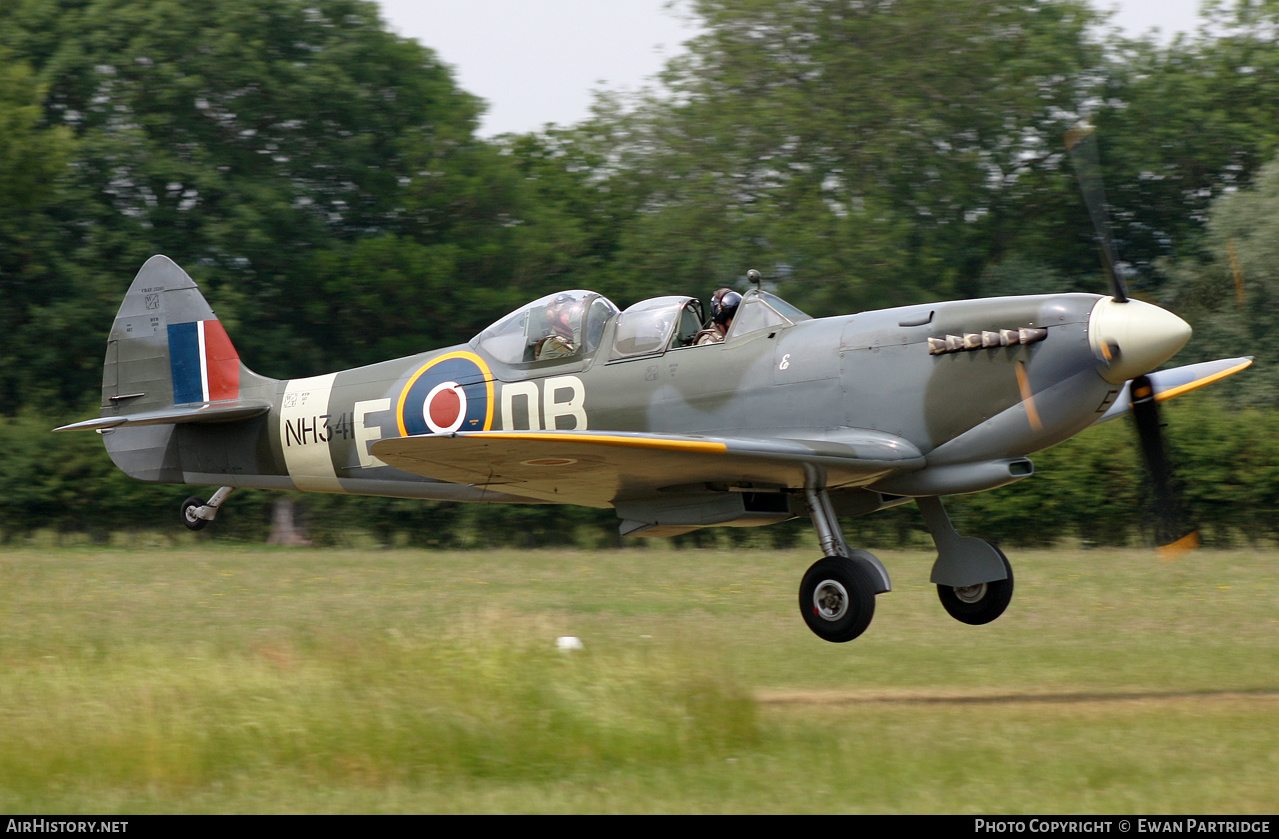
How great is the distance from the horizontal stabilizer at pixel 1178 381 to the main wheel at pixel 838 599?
2.09m

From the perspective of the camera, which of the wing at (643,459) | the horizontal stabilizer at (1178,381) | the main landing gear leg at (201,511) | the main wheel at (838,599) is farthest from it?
the main landing gear leg at (201,511)

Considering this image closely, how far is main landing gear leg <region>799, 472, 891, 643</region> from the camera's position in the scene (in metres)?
8.15

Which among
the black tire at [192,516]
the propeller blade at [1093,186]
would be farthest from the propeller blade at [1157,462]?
the black tire at [192,516]

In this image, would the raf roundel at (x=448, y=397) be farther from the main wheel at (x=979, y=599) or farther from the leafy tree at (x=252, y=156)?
the leafy tree at (x=252, y=156)

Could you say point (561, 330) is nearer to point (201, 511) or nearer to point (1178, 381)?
point (201, 511)

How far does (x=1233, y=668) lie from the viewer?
826 cm

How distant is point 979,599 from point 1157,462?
1.56 meters

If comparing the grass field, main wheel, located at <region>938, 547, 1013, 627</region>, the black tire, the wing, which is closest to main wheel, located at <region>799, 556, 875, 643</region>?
the grass field

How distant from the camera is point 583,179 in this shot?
1142 inches

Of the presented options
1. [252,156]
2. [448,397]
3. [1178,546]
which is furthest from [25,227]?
[1178,546]

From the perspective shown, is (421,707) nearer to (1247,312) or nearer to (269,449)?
(269,449)

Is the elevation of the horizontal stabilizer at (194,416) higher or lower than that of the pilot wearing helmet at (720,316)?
lower

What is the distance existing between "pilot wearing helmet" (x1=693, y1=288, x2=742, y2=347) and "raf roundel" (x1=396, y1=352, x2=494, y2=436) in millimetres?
1805

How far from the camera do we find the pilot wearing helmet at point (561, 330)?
32.0 feet
